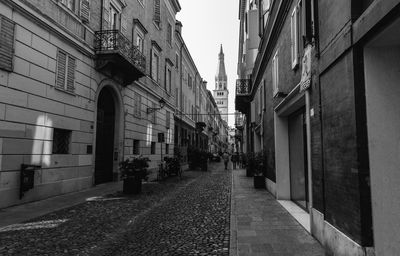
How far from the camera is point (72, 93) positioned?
37.9 feet

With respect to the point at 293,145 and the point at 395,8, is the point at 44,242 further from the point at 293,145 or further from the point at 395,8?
the point at 293,145

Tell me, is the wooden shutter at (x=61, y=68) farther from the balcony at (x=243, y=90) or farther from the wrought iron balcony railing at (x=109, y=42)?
the balcony at (x=243, y=90)

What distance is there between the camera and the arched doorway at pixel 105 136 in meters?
14.5

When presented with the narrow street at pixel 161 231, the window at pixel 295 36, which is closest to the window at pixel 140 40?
the narrow street at pixel 161 231

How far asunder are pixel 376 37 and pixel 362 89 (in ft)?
1.98

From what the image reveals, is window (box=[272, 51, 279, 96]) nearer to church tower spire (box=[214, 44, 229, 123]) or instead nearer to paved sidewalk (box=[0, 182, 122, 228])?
→ paved sidewalk (box=[0, 182, 122, 228])

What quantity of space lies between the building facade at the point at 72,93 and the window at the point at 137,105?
0.19ft

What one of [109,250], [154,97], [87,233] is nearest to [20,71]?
[87,233]

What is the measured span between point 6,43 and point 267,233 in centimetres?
799

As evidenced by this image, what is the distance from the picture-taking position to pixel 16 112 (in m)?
8.70

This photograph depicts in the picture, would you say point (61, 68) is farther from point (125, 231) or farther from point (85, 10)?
point (125, 231)

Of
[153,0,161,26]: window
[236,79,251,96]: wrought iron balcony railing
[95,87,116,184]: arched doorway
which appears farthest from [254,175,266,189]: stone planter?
[153,0,161,26]: window

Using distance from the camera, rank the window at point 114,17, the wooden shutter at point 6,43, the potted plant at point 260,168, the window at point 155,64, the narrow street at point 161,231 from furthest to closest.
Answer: the window at point 155,64 → the window at point 114,17 → the potted plant at point 260,168 → the wooden shutter at point 6,43 → the narrow street at point 161,231

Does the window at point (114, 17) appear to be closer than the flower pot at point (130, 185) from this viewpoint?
No
